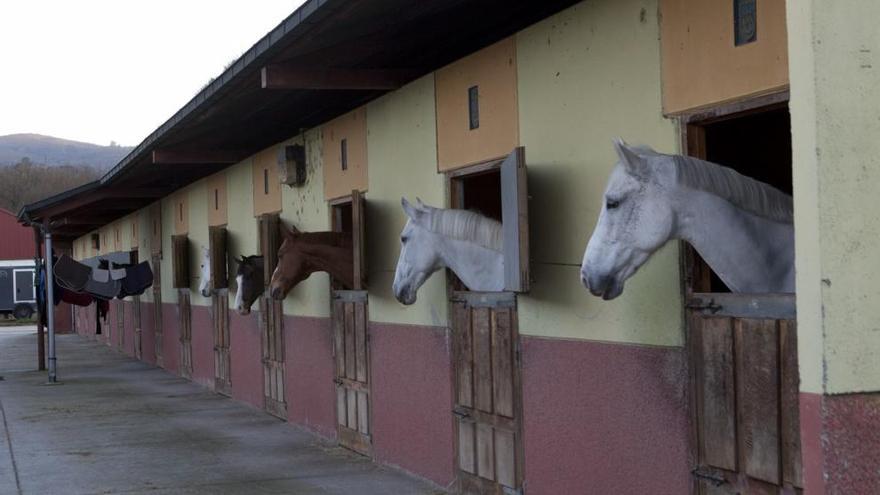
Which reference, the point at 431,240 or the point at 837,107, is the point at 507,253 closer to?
the point at 431,240

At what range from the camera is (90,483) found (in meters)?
8.34

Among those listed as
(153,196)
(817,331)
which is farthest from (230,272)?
(817,331)

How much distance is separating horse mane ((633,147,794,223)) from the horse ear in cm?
5

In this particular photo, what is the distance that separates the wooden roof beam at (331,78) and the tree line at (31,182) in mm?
88616

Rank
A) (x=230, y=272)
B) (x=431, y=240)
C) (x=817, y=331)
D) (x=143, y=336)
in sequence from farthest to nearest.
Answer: (x=143, y=336) → (x=230, y=272) → (x=431, y=240) → (x=817, y=331)

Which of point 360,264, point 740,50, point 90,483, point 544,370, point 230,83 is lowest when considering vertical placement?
point 90,483

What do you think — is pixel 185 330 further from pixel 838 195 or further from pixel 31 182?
pixel 31 182

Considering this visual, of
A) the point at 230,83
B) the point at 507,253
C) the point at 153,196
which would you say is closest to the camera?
the point at 507,253

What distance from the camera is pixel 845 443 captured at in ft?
10.3

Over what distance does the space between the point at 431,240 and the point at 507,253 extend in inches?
45.4

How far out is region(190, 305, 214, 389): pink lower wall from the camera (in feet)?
50.7

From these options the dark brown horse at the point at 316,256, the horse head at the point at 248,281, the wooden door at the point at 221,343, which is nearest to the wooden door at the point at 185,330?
the wooden door at the point at 221,343

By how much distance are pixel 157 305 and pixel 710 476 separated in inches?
665

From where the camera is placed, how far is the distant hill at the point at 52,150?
174 meters
